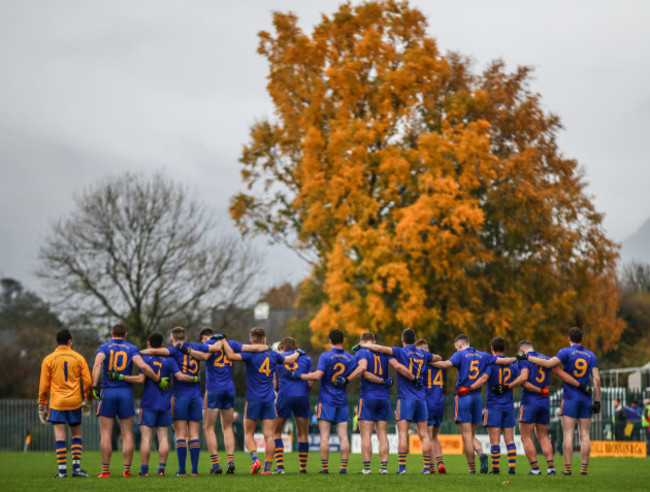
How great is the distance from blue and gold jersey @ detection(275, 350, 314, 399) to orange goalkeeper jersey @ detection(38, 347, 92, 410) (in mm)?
3170

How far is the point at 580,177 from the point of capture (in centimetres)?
3872

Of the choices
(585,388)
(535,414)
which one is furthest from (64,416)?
(585,388)

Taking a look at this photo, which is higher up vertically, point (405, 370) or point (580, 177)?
point (580, 177)

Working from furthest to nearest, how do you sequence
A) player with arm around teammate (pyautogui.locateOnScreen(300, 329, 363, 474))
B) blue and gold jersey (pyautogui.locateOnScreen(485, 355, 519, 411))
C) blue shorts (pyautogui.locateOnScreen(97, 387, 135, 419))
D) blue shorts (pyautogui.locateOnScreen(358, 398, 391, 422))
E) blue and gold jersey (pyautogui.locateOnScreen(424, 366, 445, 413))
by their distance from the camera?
blue and gold jersey (pyautogui.locateOnScreen(424, 366, 445, 413)), blue and gold jersey (pyautogui.locateOnScreen(485, 355, 519, 411)), blue shorts (pyautogui.locateOnScreen(358, 398, 391, 422)), player with arm around teammate (pyautogui.locateOnScreen(300, 329, 363, 474)), blue shorts (pyautogui.locateOnScreen(97, 387, 135, 419))

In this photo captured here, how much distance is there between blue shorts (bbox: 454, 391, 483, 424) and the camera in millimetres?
16447

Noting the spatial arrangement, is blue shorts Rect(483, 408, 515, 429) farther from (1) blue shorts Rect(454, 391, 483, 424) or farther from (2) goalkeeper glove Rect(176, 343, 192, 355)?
(2) goalkeeper glove Rect(176, 343, 192, 355)

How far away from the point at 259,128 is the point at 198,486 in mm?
27413

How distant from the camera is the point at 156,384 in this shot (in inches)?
621

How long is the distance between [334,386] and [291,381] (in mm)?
755

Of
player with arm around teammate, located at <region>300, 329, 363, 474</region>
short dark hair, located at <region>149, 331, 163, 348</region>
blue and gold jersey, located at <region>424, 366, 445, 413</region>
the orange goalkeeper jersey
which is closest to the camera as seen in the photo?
short dark hair, located at <region>149, 331, 163, 348</region>

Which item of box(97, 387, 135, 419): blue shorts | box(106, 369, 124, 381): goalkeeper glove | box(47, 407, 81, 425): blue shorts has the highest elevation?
box(106, 369, 124, 381): goalkeeper glove

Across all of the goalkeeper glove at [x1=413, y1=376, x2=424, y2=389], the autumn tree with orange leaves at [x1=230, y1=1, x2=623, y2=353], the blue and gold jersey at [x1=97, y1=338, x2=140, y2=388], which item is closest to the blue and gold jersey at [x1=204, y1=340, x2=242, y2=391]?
the blue and gold jersey at [x1=97, y1=338, x2=140, y2=388]

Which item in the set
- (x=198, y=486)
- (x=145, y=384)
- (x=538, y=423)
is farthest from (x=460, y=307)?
(x=198, y=486)

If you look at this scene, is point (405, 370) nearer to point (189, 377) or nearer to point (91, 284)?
point (189, 377)
